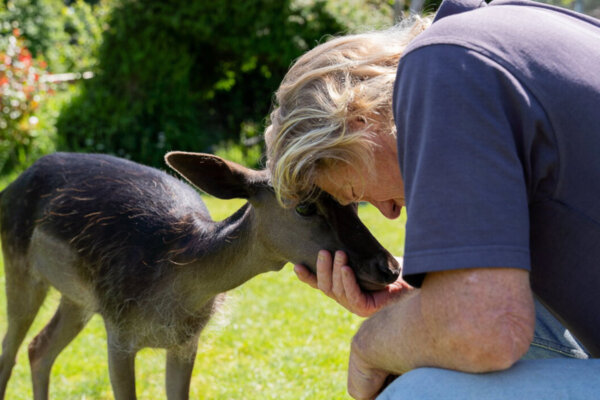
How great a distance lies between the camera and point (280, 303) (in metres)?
6.18

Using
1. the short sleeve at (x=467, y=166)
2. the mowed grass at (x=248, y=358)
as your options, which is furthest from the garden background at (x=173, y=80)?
the short sleeve at (x=467, y=166)

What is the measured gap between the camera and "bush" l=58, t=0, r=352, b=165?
10766mm

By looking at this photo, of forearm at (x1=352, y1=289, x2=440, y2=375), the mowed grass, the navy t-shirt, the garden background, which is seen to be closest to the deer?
the mowed grass

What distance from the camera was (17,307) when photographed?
4.57 m

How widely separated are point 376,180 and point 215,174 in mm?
1024

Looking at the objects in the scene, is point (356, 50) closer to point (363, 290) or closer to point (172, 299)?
point (363, 290)

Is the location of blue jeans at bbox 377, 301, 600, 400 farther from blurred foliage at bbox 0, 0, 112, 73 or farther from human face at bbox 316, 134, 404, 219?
blurred foliage at bbox 0, 0, 112, 73

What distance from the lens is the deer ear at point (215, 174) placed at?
126 inches

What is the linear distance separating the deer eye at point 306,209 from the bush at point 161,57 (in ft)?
25.2

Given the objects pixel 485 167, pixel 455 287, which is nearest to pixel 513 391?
pixel 455 287

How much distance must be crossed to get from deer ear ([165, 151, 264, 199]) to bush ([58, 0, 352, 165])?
24.3 ft

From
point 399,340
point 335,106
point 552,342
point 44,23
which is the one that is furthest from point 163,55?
point 44,23

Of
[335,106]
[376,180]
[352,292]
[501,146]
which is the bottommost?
[352,292]

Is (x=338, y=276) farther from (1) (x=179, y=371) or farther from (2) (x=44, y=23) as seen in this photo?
(2) (x=44, y=23)
